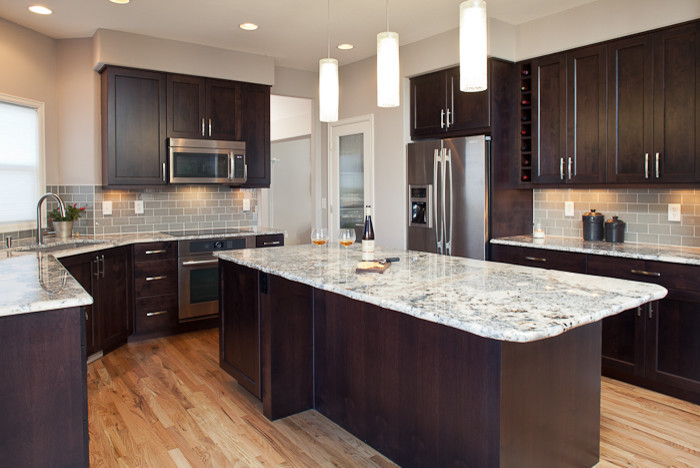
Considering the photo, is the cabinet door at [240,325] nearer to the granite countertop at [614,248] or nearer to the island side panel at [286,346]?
the island side panel at [286,346]

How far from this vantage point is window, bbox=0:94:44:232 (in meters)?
4.07

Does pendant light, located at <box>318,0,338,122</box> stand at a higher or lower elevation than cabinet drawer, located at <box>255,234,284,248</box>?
higher

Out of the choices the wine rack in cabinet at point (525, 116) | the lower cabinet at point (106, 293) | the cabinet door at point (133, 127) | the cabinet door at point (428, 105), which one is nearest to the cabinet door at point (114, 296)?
the lower cabinet at point (106, 293)

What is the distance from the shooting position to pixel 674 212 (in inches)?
144

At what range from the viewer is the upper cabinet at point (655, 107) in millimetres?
3266

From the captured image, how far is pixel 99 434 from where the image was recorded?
2678mm

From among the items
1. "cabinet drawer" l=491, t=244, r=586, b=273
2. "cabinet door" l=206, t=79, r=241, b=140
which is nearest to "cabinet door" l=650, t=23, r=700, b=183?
"cabinet drawer" l=491, t=244, r=586, b=273

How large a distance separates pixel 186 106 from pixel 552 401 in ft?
13.4

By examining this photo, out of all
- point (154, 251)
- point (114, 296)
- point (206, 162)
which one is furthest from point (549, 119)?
point (114, 296)

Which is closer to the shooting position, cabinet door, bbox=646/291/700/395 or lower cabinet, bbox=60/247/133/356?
cabinet door, bbox=646/291/700/395

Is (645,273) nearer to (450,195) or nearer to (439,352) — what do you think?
(450,195)

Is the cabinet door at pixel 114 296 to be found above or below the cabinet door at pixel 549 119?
below

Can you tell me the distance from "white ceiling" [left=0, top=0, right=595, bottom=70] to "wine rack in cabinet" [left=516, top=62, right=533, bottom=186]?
1.36 feet

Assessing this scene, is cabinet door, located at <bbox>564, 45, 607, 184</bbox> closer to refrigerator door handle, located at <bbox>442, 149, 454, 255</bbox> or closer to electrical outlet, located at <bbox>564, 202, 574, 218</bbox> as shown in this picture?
electrical outlet, located at <bbox>564, 202, 574, 218</bbox>
